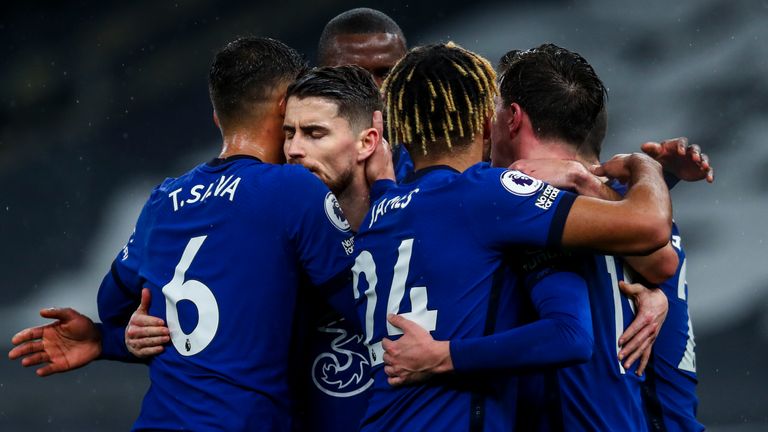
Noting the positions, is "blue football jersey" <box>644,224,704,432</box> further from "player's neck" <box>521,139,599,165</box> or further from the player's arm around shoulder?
the player's arm around shoulder

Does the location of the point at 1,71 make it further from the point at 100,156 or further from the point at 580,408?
the point at 580,408

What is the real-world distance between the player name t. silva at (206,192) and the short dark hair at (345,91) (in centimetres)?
39

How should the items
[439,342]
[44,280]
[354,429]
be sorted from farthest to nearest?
[44,280] → [354,429] → [439,342]

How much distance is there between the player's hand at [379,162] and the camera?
358 cm

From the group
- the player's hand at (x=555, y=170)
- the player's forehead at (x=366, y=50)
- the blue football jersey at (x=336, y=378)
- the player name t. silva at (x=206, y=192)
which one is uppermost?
the player's forehead at (x=366, y=50)

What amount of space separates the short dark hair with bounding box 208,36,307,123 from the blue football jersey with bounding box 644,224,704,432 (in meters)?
1.43

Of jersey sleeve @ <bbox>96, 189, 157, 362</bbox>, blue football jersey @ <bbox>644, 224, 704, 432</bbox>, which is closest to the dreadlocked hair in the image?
blue football jersey @ <bbox>644, 224, 704, 432</bbox>

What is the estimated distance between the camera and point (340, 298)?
3.24m

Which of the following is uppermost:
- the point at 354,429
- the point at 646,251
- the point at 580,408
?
the point at 646,251

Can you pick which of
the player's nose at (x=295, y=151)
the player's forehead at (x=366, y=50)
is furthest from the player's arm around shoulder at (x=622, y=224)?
the player's forehead at (x=366, y=50)

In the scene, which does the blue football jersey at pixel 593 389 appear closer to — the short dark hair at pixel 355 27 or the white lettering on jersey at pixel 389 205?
the white lettering on jersey at pixel 389 205

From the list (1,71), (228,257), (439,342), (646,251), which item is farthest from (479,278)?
(1,71)

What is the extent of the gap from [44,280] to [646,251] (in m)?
5.67

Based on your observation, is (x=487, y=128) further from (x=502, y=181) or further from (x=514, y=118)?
(x=502, y=181)
